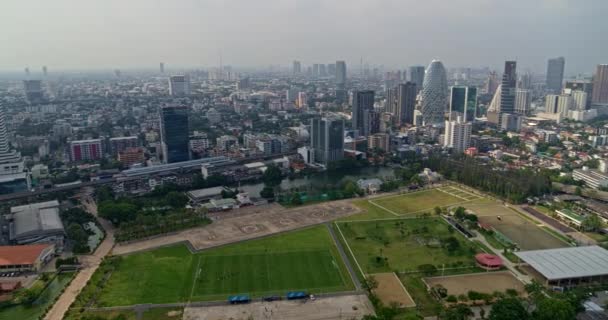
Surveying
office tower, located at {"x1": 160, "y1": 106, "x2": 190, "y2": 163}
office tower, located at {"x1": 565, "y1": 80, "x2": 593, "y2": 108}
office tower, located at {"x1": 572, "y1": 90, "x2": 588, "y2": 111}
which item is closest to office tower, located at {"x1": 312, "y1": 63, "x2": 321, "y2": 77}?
office tower, located at {"x1": 565, "y1": 80, "x2": 593, "y2": 108}

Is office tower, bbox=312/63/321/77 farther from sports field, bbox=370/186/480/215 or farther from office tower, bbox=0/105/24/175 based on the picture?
office tower, bbox=0/105/24/175

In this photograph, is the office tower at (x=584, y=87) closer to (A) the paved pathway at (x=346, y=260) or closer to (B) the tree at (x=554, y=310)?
(A) the paved pathway at (x=346, y=260)

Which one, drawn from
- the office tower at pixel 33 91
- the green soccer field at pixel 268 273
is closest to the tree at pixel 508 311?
the green soccer field at pixel 268 273

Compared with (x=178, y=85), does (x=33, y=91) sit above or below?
below

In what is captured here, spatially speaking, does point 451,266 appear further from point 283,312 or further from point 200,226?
point 200,226

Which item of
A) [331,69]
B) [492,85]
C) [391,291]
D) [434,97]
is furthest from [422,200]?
[331,69]

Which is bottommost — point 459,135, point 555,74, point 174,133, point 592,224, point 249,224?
point 249,224

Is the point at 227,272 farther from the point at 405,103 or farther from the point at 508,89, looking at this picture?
the point at 508,89

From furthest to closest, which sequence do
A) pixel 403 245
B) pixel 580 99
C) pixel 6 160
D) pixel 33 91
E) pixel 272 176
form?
pixel 33 91, pixel 580 99, pixel 272 176, pixel 6 160, pixel 403 245
